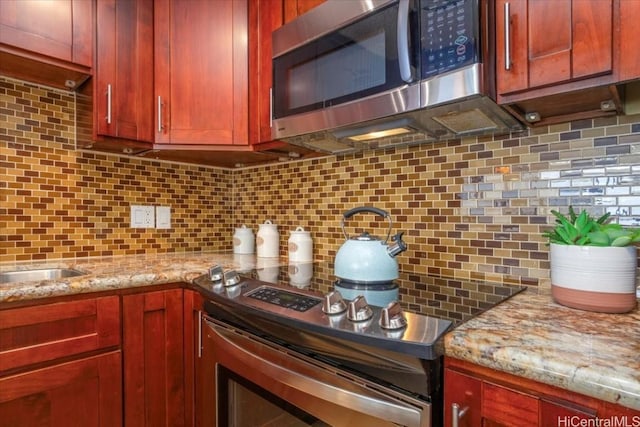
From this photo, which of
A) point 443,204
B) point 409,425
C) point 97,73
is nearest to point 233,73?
point 97,73

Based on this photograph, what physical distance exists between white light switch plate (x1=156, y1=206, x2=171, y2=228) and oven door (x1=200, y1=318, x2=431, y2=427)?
0.83 metres

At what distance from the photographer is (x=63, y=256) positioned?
1.54m

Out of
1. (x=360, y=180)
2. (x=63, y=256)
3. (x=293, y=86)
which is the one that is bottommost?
(x=63, y=256)

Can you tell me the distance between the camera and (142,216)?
1777 mm

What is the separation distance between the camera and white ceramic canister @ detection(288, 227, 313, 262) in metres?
1.61

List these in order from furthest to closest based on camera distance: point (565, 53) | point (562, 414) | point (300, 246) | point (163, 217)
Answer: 1. point (163, 217)
2. point (300, 246)
3. point (565, 53)
4. point (562, 414)

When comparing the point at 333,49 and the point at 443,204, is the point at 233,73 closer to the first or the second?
the point at 333,49

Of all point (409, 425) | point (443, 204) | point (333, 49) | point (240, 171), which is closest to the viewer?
point (409, 425)

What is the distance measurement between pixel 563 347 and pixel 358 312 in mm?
354

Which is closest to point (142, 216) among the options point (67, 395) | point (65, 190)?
point (65, 190)

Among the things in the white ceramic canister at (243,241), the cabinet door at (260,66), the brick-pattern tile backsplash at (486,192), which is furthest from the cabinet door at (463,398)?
the white ceramic canister at (243,241)

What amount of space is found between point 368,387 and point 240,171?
1620mm

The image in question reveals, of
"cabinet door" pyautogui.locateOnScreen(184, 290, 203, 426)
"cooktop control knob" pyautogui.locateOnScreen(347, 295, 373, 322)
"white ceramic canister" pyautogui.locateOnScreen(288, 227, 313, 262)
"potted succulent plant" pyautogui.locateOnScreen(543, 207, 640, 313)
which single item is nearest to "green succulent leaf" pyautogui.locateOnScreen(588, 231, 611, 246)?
"potted succulent plant" pyautogui.locateOnScreen(543, 207, 640, 313)

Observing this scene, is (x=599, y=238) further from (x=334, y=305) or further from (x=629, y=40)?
(x=334, y=305)
